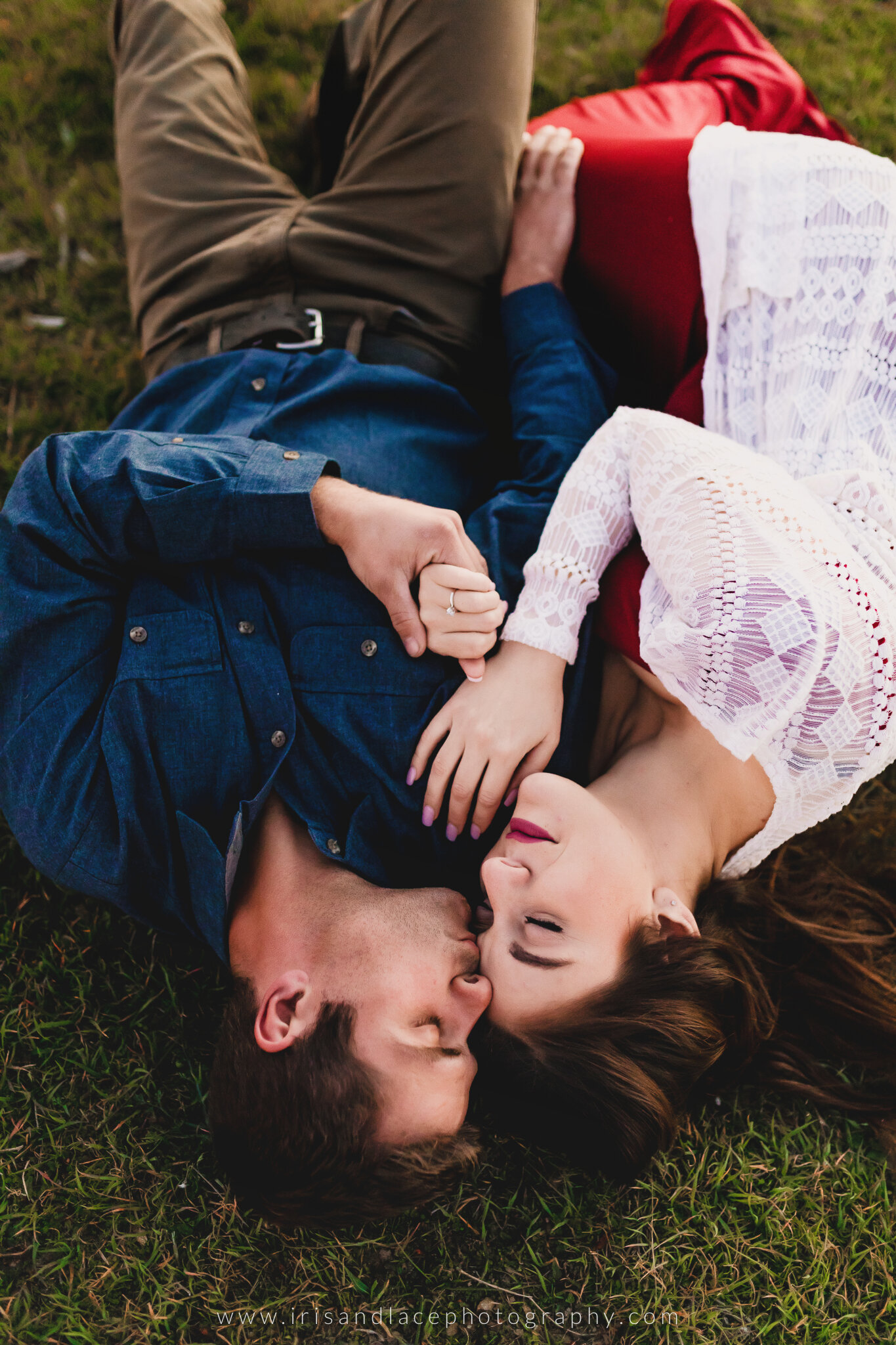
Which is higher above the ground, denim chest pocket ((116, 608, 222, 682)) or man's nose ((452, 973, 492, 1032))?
denim chest pocket ((116, 608, 222, 682))

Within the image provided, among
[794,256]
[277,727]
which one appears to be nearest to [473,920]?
[277,727]

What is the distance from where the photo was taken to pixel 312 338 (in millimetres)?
2484

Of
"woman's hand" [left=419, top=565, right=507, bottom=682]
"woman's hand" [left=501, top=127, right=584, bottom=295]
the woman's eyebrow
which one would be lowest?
the woman's eyebrow

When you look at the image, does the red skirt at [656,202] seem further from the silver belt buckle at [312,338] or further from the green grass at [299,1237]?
the green grass at [299,1237]

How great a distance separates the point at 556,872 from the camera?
1856 mm

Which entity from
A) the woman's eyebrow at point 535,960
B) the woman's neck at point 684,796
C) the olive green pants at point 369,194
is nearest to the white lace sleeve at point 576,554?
the woman's neck at point 684,796

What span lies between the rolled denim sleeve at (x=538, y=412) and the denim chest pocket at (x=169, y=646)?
0.73 meters

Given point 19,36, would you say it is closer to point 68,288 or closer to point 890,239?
point 68,288

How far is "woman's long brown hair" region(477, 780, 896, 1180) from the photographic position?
73.9 inches

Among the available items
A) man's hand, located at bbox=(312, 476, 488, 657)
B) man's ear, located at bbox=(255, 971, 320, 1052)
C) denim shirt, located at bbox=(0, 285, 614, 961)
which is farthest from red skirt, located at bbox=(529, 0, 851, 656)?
man's ear, located at bbox=(255, 971, 320, 1052)

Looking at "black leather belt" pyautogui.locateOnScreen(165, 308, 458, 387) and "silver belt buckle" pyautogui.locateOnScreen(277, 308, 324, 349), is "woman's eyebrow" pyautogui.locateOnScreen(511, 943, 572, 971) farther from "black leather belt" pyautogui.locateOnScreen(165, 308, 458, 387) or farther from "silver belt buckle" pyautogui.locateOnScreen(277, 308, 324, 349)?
"silver belt buckle" pyautogui.locateOnScreen(277, 308, 324, 349)

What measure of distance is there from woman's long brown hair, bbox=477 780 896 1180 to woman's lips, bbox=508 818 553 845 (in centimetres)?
31

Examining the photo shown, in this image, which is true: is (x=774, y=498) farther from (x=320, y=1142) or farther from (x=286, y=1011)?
(x=320, y=1142)

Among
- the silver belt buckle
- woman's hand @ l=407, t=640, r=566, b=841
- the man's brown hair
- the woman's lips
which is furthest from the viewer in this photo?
the silver belt buckle
